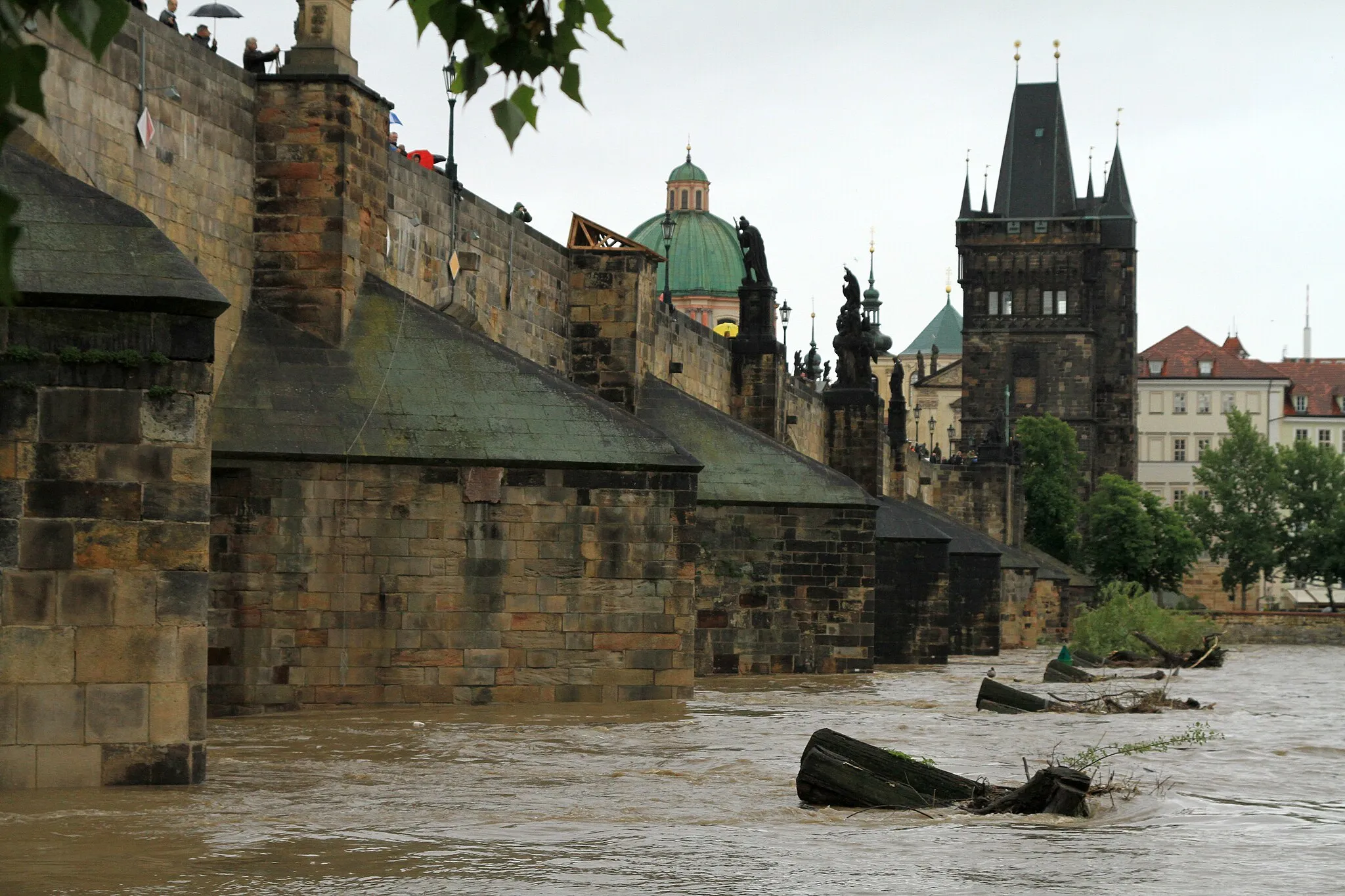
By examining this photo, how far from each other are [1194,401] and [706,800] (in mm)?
112787

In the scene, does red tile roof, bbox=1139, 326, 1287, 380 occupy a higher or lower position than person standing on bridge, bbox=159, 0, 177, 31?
higher

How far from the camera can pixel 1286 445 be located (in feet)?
397

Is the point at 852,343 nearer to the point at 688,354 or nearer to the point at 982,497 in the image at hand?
the point at 688,354

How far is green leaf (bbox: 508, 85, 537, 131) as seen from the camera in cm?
482

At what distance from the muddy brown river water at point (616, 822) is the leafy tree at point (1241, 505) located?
86287 millimetres

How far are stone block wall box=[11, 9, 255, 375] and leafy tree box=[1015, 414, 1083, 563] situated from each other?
74.7 metres

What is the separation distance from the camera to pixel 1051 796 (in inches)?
509

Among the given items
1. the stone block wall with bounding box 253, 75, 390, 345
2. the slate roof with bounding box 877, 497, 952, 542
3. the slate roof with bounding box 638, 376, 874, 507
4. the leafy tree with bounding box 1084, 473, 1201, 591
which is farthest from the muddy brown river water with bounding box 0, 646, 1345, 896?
the leafy tree with bounding box 1084, 473, 1201, 591

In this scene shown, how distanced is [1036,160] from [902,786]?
100022 mm

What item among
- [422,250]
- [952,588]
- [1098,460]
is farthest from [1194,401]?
[422,250]

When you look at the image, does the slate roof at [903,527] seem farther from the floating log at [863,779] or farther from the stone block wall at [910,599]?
the floating log at [863,779]

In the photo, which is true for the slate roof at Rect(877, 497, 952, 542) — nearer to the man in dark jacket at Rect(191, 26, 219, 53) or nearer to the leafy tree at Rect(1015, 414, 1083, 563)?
the man in dark jacket at Rect(191, 26, 219, 53)

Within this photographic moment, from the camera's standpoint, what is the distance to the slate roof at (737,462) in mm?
32250

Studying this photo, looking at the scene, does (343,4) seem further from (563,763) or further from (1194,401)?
(1194,401)
